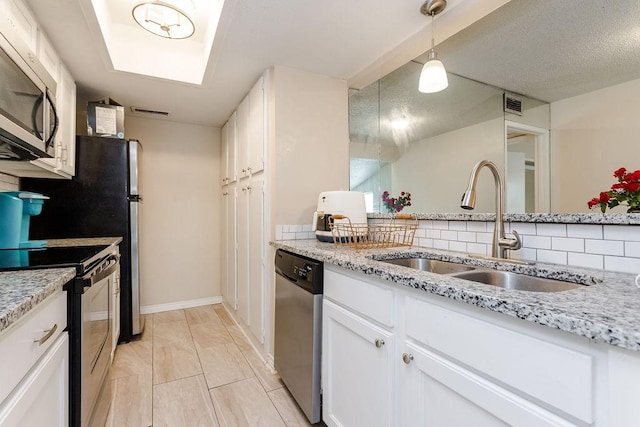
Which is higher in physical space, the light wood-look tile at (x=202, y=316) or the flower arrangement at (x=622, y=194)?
the flower arrangement at (x=622, y=194)

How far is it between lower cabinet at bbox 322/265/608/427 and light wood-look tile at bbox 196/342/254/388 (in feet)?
2.71

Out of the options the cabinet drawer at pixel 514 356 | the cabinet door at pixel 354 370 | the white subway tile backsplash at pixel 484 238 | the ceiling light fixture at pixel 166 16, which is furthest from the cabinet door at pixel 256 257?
the cabinet drawer at pixel 514 356

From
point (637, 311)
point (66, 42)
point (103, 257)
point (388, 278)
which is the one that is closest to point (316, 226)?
point (388, 278)

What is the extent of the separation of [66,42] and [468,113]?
95.3 inches

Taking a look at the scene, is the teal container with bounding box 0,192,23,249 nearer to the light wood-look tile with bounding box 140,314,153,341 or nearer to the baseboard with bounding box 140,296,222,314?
the light wood-look tile with bounding box 140,314,153,341

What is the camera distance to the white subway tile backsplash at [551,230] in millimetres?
1131

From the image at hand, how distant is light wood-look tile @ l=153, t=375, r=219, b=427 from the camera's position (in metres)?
1.54

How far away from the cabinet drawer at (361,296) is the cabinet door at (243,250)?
4.11ft

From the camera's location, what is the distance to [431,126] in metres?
2.13

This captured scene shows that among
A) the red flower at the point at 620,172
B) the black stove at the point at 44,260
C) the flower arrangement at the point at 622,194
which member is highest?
the red flower at the point at 620,172

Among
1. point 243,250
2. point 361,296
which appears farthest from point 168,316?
point 361,296

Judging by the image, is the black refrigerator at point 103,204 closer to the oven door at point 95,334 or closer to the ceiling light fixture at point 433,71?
the oven door at point 95,334

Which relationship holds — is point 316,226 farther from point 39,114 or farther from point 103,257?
point 39,114

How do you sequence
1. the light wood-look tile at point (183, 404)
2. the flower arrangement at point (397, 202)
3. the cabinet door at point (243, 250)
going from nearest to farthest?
the light wood-look tile at point (183, 404) < the flower arrangement at point (397, 202) < the cabinet door at point (243, 250)
